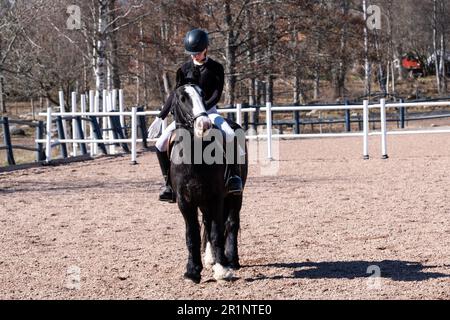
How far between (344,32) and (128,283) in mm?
21065

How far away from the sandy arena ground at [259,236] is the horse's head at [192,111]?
1257 mm

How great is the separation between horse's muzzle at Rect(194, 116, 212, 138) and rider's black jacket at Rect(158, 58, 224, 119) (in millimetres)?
514

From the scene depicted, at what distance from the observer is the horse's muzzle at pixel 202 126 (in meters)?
6.15

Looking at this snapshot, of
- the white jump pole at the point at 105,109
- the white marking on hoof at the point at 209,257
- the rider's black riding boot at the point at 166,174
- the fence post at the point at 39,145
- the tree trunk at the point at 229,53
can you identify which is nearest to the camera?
the rider's black riding boot at the point at 166,174

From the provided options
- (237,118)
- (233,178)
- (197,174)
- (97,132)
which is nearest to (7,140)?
(97,132)

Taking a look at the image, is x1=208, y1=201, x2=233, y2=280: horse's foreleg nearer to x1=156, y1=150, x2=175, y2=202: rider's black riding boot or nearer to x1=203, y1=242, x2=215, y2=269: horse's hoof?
x1=203, y1=242, x2=215, y2=269: horse's hoof

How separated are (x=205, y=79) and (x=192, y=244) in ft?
4.46

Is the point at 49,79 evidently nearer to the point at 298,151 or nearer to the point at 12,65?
the point at 12,65

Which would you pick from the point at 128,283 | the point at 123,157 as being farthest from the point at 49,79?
the point at 128,283

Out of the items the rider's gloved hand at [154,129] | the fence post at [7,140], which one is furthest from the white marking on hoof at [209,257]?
the fence post at [7,140]

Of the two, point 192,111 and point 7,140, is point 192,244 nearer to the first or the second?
point 192,111

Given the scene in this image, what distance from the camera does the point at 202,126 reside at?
6.15m

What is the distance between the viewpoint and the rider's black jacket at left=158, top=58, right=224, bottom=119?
22.1 feet

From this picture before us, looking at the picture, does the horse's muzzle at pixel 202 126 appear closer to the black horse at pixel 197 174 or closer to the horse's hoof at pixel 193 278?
the black horse at pixel 197 174
